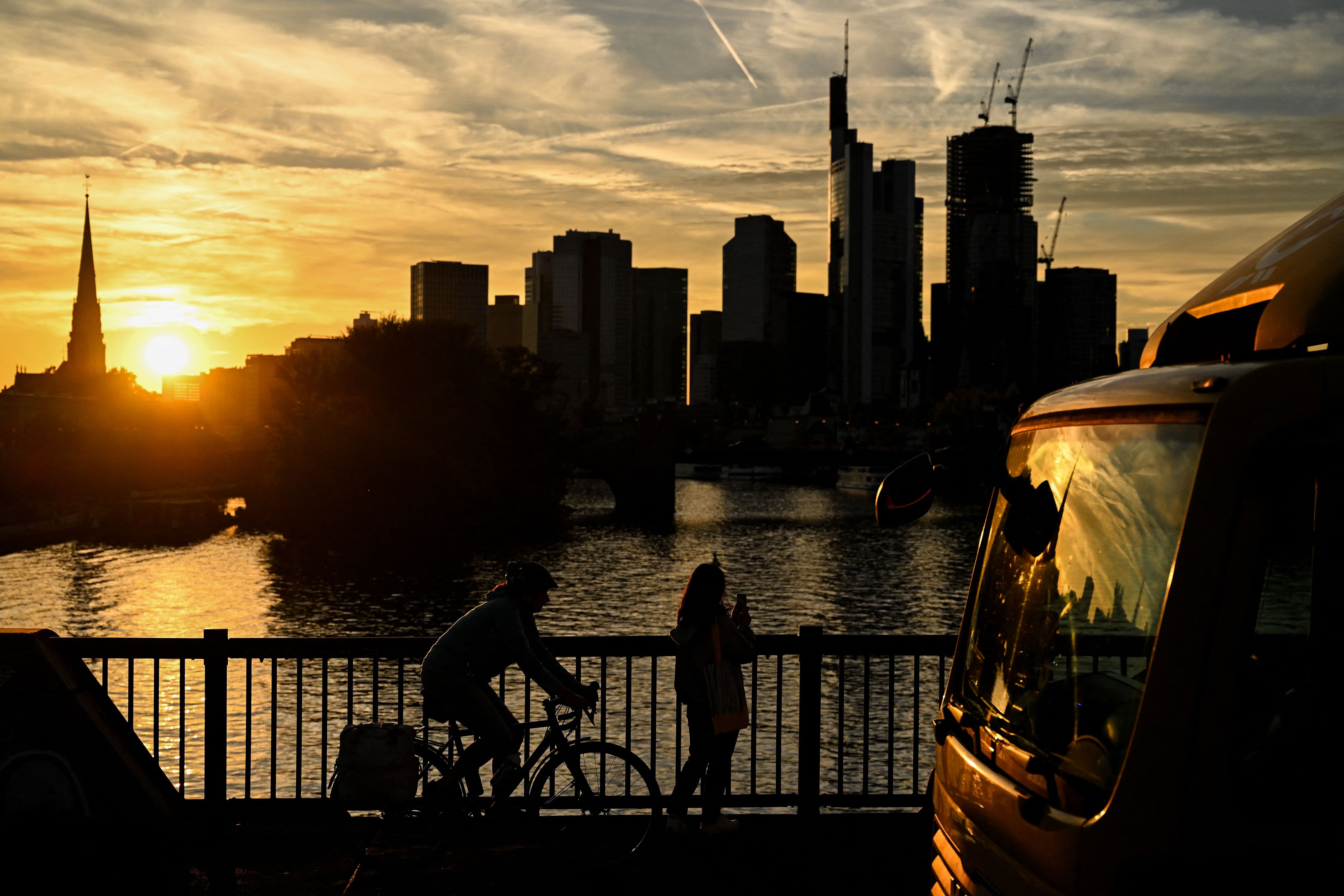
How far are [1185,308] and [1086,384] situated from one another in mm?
955

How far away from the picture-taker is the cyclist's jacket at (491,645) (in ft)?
25.0

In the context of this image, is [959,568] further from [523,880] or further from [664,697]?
[523,880]

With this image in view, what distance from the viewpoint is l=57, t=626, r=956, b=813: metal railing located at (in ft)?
27.3

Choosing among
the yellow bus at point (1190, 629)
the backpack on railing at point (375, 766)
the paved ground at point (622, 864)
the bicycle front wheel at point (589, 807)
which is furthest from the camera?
the bicycle front wheel at point (589, 807)

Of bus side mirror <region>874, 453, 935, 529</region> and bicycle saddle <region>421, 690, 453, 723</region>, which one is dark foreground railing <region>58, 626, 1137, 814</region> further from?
bus side mirror <region>874, 453, 935, 529</region>

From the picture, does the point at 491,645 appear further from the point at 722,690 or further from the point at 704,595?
the point at 722,690

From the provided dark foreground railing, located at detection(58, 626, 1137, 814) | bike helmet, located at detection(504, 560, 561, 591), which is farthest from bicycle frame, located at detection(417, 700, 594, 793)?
bike helmet, located at detection(504, 560, 561, 591)

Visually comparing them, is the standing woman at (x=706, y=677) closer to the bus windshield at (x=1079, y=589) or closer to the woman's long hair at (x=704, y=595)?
the woman's long hair at (x=704, y=595)

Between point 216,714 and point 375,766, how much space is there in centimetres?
180

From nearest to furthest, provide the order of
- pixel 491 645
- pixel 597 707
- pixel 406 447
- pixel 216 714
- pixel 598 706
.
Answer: pixel 491 645 → pixel 216 714 → pixel 597 707 → pixel 598 706 → pixel 406 447

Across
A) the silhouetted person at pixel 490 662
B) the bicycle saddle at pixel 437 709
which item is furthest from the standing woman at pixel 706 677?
the bicycle saddle at pixel 437 709

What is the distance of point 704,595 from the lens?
320 inches

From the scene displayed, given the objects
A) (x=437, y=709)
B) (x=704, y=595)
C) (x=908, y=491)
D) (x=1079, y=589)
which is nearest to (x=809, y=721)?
(x=704, y=595)

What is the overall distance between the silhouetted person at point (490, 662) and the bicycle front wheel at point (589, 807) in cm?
27
